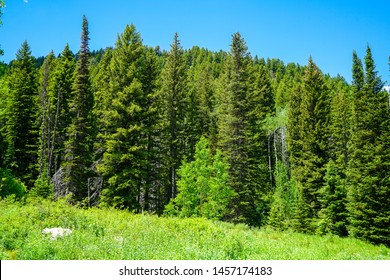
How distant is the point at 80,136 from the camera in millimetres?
33250

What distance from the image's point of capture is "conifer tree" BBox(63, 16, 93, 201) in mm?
31844

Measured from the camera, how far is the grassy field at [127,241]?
10.1m

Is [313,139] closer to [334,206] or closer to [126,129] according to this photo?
[334,206]

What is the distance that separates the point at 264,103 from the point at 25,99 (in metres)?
35.0

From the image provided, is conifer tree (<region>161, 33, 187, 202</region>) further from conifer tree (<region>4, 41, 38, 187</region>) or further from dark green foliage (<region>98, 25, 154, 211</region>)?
conifer tree (<region>4, 41, 38, 187</region>)

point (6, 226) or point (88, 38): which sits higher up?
point (88, 38)

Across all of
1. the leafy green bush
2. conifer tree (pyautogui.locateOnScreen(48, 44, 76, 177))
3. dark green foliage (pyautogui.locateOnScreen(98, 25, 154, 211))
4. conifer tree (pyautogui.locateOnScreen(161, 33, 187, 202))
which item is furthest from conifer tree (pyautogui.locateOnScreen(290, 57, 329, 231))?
conifer tree (pyautogui.locateOnScreen(48, 44, 76, 177))

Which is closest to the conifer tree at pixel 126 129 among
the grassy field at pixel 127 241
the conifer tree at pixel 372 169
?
the grassy field at pixel 127 241

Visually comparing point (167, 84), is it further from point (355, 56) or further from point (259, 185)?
point (355, 56)

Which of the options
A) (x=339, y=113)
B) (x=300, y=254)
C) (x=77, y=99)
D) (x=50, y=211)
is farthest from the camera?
(x=339, y=113)

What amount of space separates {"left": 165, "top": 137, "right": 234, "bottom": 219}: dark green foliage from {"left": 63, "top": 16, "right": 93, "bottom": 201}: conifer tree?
9216 mm

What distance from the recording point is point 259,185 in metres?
34.4

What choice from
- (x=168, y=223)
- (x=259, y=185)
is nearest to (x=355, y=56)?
(x=259, y=185)

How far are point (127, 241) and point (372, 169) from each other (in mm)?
23226
